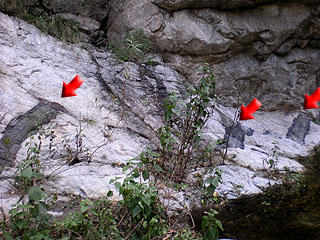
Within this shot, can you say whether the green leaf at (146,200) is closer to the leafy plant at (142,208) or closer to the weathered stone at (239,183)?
the leafy plant at (142,208)

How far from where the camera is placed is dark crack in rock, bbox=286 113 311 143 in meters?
5.45

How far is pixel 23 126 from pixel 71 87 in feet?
3.21

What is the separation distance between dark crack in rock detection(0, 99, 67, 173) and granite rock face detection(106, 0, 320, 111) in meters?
2.53

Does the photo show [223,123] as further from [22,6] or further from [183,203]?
[22,6]

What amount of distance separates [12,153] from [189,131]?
6.03ft

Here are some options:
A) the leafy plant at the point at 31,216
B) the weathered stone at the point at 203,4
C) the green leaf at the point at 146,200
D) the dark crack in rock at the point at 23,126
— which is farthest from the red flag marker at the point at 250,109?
the leafy plant at the point at 31,216

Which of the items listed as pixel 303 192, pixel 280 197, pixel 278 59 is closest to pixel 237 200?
pixel 280 197

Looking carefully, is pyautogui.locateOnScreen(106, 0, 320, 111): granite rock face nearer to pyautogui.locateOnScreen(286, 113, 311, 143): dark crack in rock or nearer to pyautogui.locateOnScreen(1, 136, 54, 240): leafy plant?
pyautogui.locateOnScreen(286, 113, 311, 143): dark crack in rock

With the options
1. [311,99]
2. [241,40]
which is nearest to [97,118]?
[241,40]

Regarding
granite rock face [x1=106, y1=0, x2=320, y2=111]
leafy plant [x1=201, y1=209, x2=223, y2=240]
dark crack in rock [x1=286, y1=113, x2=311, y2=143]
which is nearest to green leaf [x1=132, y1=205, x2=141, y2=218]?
leafy plant [x1=201, y1=209, x2=223, y2=240]

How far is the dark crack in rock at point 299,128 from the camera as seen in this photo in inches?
215

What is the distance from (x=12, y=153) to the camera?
285 cm

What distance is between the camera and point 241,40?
5680 millimetres

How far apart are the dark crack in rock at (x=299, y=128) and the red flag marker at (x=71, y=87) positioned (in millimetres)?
3711
